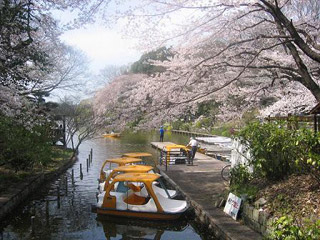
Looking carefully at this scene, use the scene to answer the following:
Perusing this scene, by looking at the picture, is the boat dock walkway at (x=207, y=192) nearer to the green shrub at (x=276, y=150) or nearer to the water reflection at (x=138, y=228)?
the water reflection at (x=138, y=228)

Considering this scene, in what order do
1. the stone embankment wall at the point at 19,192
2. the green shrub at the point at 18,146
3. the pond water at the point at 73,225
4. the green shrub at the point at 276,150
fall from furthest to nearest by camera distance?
the green shrub at the point at 18,146, the stone embankment wall at the point at 19,192, the pond water at the point at 73,225, the green shrub at the point at 276,150

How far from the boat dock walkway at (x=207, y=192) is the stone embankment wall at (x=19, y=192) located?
19.3 ft

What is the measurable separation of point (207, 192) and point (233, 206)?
10.4 ft

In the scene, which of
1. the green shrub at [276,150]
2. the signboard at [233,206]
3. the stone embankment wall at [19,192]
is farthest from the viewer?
the stone embankment wall at [19,192]

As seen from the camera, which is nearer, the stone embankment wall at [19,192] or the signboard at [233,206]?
the signboard at [233,206]

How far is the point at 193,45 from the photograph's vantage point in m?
10.5

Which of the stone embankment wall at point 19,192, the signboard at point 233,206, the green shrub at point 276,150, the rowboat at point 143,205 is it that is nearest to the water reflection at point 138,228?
the rowboat at point 143,205

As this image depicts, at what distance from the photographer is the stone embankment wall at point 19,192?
35.5 feet

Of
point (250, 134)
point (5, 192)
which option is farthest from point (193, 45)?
point (5, 192)

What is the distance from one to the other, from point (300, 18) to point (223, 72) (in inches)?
124

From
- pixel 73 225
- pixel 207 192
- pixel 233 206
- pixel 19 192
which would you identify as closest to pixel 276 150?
pixel 233 206

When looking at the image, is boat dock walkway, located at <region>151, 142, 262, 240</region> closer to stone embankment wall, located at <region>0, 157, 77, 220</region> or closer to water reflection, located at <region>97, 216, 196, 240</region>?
water reflection, located at <region>97, 216, 196, 240</region>

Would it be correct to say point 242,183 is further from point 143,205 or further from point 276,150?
point 143,205

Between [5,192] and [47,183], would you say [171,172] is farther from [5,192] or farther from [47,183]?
[5,192]
